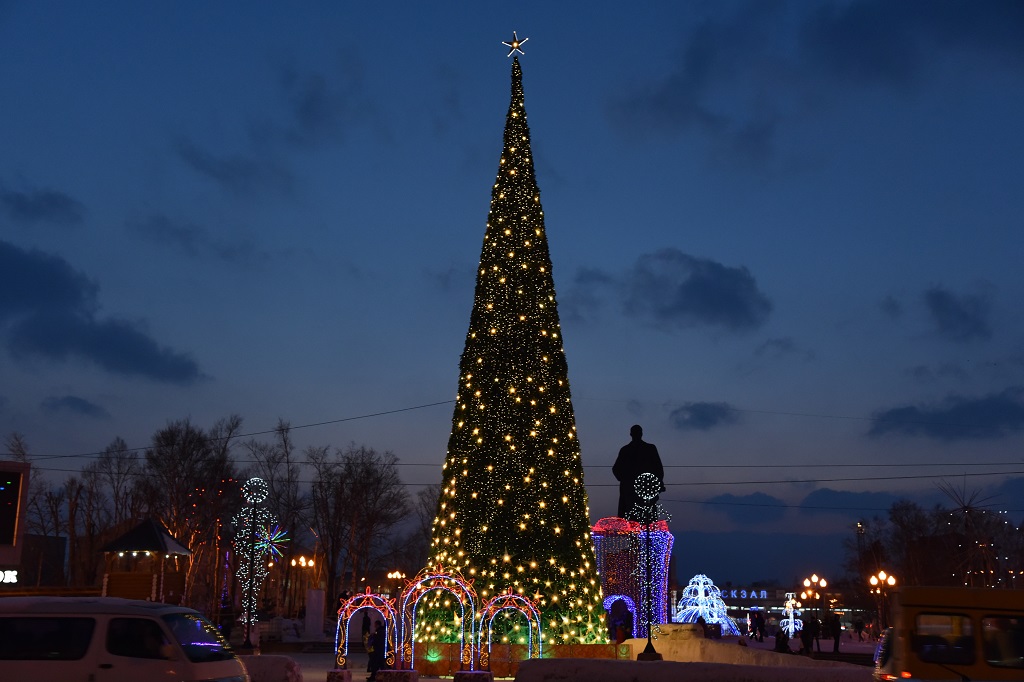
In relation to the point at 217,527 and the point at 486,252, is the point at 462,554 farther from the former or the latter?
the point at 217,527

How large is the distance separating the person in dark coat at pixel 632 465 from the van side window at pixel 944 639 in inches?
766

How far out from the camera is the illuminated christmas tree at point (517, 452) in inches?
858

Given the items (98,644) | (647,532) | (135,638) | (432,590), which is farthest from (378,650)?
(98,644)

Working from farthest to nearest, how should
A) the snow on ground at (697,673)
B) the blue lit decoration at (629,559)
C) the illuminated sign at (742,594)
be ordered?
1. the illuminated sign at (742,594)
2. the blue lit decoration at (629,559)
3. the snow on ground at (697,673)

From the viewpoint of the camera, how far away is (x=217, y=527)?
58375 millimetres

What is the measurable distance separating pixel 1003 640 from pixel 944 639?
0.61m

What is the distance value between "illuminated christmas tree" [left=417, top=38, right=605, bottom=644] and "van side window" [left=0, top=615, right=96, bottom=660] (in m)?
11.3

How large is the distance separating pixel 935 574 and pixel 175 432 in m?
63.5

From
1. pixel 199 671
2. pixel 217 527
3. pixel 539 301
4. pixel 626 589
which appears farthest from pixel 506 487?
pixel 217 527

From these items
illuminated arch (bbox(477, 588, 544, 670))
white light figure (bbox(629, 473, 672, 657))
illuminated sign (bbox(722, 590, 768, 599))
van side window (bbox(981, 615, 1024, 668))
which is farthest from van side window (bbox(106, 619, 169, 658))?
illuminated sign (bbox(722, 590, 768, 599))

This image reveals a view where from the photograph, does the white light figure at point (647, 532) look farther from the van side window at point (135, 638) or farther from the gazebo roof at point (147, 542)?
the van side window at point (135, 638)

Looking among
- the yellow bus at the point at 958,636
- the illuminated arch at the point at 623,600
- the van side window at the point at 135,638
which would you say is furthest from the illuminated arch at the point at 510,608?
the yellow bus at the point at 958,636

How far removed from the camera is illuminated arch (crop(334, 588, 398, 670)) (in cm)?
2152

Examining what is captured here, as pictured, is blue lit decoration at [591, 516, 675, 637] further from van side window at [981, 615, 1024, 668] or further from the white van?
the white van
